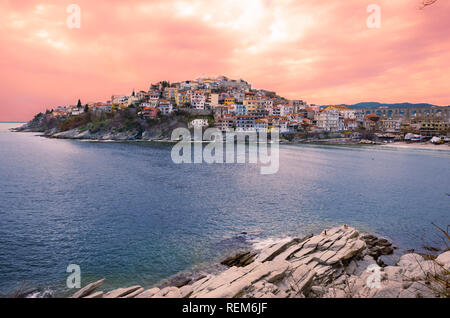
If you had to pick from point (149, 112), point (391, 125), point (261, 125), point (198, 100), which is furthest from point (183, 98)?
point (391, 125)

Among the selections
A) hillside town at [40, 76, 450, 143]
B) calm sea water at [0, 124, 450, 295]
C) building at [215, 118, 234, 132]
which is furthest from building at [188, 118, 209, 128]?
calm sea water at [0, 124, 450, 295]

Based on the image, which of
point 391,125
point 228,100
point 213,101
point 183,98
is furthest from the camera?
point 391,125

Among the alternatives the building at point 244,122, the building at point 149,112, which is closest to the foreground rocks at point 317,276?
the building at point 244,122

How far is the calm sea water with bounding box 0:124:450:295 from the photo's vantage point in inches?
504

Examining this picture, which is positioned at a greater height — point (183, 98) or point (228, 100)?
point (183, 98)

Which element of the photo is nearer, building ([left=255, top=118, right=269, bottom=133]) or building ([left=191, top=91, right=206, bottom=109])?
building ([left=255, top=118, right=269, bottom=133])

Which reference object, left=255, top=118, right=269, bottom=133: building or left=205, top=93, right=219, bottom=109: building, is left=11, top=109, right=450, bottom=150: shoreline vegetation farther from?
left=205, top=93, right=219, bottom=109: building

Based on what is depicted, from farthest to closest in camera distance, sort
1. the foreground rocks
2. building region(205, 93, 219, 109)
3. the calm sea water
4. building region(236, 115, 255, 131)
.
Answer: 1. building region(205, 93, 219, 109)
2. building region(236, 115, 255, 131)
3. the calm sea water
4. the foreground rocks

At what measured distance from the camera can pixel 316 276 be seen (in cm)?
999

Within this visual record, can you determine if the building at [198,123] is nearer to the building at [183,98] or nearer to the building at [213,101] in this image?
the building at [213,101]

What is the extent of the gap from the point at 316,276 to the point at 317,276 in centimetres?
6

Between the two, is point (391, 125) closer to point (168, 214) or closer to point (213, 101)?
point (213, 101)

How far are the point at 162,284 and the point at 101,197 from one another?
1693cm

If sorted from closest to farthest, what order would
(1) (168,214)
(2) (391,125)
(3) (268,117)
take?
(1) (168,214), (3) (268,117), (2) (391,125)
